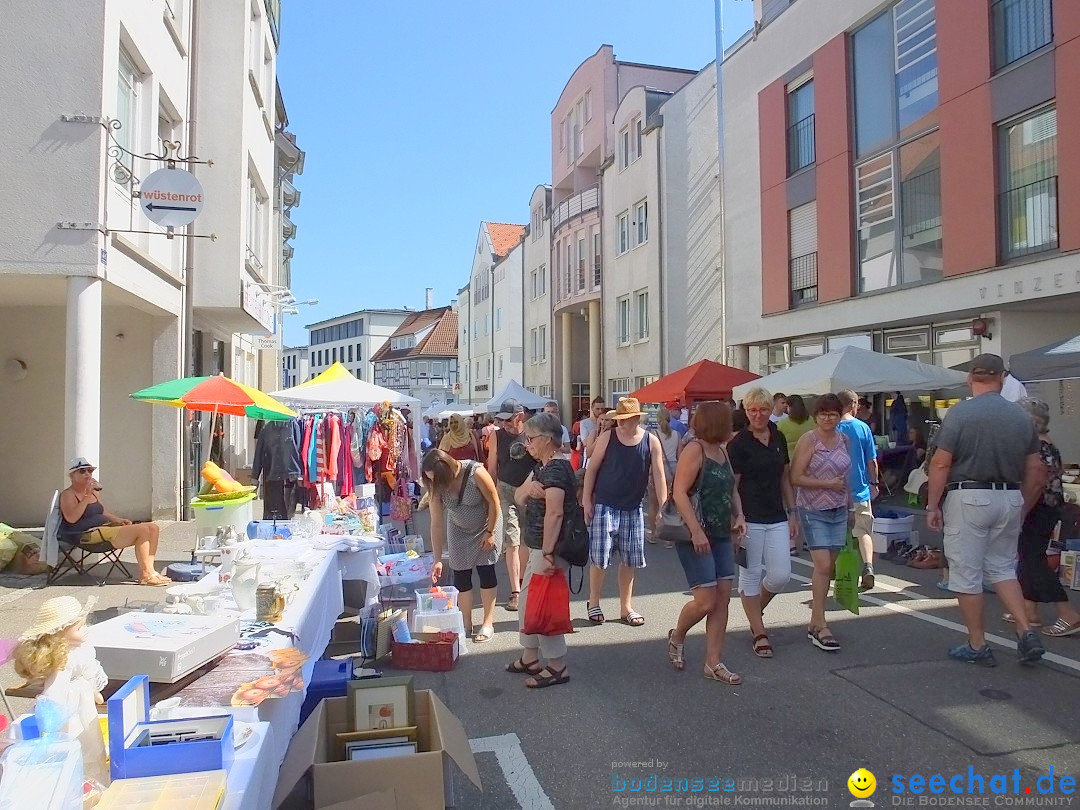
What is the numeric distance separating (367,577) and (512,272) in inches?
1445

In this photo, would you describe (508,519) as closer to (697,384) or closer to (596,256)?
(697,384)

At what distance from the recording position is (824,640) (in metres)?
5.45

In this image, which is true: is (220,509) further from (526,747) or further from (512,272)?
(512,272)

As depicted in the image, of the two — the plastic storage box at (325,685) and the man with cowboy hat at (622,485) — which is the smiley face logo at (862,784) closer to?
the plastic storage box at (325,685)

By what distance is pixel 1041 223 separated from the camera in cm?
1194

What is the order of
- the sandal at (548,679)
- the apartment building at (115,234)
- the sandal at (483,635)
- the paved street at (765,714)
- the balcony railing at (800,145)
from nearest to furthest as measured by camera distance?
the paved street at (765,714)
the sandal at (548,679)
the sandal at (483,635)
the apartment building at (115,234)
the balcony railing at (800,145)

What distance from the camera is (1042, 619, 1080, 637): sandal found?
222 inches

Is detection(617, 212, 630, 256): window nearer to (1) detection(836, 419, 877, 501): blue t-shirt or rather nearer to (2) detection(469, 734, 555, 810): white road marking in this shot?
(1) detection(836, 419, 877, 501): blue t-shirt

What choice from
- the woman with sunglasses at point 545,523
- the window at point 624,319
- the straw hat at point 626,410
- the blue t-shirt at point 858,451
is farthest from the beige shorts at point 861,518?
the window at point 624,319

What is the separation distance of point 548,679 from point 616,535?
1490 mm

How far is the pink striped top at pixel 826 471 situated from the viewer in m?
5.46

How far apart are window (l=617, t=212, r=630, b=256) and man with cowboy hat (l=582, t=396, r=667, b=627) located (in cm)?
2136

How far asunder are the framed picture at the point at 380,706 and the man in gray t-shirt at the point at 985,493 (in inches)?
143

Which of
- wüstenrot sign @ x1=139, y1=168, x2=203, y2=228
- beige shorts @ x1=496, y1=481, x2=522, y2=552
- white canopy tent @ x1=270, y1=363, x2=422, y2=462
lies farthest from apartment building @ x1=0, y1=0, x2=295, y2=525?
beige shorts @ x1=496, y1=481, x2=522, y2=552
